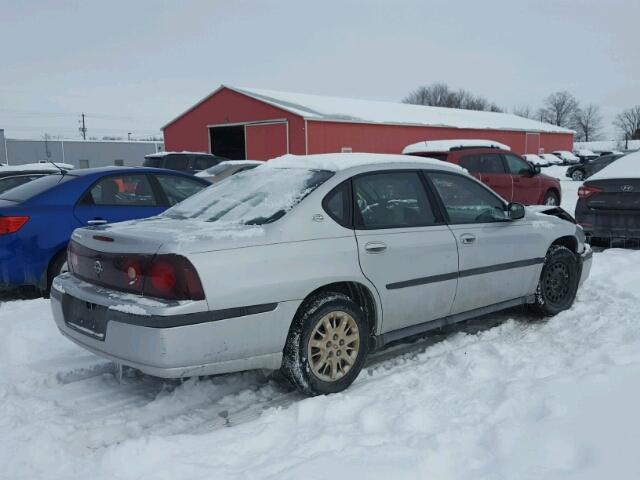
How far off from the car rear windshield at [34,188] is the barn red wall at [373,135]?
62.3 ft

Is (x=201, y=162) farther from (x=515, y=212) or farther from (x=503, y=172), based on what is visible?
(x=515, y=212)

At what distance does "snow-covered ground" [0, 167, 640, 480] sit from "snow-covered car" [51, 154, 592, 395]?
361 mm

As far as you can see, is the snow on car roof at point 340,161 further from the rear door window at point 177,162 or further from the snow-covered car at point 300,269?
the rear door window at point 177,162

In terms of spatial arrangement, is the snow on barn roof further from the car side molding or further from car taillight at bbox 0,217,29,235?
the car side molding

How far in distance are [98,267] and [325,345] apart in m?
1.51

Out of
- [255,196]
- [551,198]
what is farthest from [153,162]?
[255,196]

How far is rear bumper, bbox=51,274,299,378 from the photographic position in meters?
3.30

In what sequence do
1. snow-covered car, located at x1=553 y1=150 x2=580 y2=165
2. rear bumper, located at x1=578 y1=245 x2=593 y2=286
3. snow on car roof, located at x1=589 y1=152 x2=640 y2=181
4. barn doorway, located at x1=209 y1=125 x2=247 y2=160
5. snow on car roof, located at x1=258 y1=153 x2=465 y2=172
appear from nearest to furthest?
1. snow on car roof, located at x1=258 y1=153 x2=465 y2=172
2. rear bumper, located at x1=578 y1=245 x2=593 y2=286
3. snow on car roof, located at x1=589 y1=152 x2=640 y2=181
4. barn doorway, located at x1=209 y1=125 x2=247 y2=160
5. snow-covered car, located at x1=553 y1=150 x2=580 y2=165

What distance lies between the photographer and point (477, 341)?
4887mm

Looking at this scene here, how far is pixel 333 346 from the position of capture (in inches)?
154

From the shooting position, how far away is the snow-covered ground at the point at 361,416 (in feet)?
9.58

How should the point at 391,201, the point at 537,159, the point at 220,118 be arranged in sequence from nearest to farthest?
the point at 391,201 < the point at 220,118 < the point at 537,159

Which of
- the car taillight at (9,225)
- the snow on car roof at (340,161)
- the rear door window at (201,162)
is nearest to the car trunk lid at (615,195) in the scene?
the snow on car roof at (340,161)

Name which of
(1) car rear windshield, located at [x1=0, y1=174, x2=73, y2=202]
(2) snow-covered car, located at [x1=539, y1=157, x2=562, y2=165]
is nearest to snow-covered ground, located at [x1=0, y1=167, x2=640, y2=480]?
(1) car rear windshield, located at [x1=0, y1=174, x2=73, y2=202]
